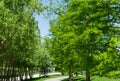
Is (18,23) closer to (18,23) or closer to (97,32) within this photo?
(18,23)

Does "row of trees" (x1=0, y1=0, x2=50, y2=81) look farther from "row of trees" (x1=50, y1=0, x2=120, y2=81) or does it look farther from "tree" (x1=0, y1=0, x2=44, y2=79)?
"row of trees" (x1=50, y1=0, x2=120, y2=81)

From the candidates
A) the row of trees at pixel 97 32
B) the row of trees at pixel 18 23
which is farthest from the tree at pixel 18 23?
the row of trees at pixel 97 32

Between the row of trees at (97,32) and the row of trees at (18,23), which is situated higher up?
the row of trees at (18,23)

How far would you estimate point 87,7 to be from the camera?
17312mm

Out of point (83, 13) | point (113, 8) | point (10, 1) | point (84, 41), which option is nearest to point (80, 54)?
point (84, 41)

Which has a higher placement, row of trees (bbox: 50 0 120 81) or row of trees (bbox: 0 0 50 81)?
row of trees (bbox: 0 0 50 81)

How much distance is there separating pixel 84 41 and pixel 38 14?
55.1ft

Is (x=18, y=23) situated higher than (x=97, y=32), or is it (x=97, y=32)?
(x=18, y=23)

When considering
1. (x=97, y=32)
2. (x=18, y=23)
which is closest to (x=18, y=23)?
(x=18, y=23)

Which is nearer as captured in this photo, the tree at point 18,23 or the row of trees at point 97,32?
the row of trees at point 97,32

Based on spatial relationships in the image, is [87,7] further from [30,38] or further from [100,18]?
[30,38]

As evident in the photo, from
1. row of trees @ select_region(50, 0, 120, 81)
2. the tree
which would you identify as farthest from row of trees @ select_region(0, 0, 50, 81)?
row of trees @ select_region(50, 0, 120, 81)

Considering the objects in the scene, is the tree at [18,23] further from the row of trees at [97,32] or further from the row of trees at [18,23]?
the row of trees at [97,32]

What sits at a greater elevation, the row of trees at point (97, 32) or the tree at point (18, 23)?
the tree at point (18, 23)
